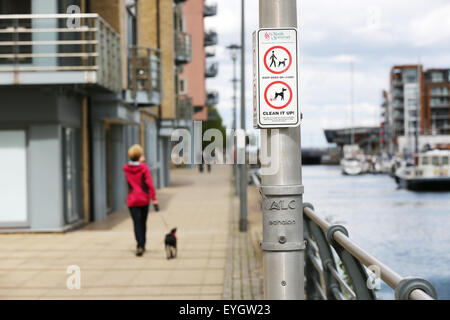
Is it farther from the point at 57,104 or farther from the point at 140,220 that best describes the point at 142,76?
the point at 140,220

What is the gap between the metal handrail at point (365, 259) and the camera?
2.46 metres

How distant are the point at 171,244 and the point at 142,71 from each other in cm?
868

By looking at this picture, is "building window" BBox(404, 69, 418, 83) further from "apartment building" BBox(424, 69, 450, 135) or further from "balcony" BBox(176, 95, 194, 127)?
"balcony" BBox(176, 95, 194, 127)

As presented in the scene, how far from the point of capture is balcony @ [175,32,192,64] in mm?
37144

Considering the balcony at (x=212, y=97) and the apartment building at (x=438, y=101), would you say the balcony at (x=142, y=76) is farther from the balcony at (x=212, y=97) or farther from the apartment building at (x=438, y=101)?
the apartment building at (x=438, y=101)

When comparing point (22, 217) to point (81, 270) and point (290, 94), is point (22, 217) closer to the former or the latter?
point (81, 270)

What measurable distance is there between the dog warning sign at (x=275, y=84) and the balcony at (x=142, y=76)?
47.6ft

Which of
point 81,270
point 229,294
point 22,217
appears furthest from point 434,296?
point 22,217

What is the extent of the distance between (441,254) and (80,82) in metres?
12.5

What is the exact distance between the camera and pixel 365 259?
3326 mm

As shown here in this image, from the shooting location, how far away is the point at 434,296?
247 centimetres

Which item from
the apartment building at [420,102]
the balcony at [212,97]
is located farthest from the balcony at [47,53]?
the apartment building at [420,102]

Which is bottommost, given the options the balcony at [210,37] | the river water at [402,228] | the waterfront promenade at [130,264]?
the river water at [402,228]

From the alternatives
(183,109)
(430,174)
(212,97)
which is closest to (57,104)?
(183,109)
